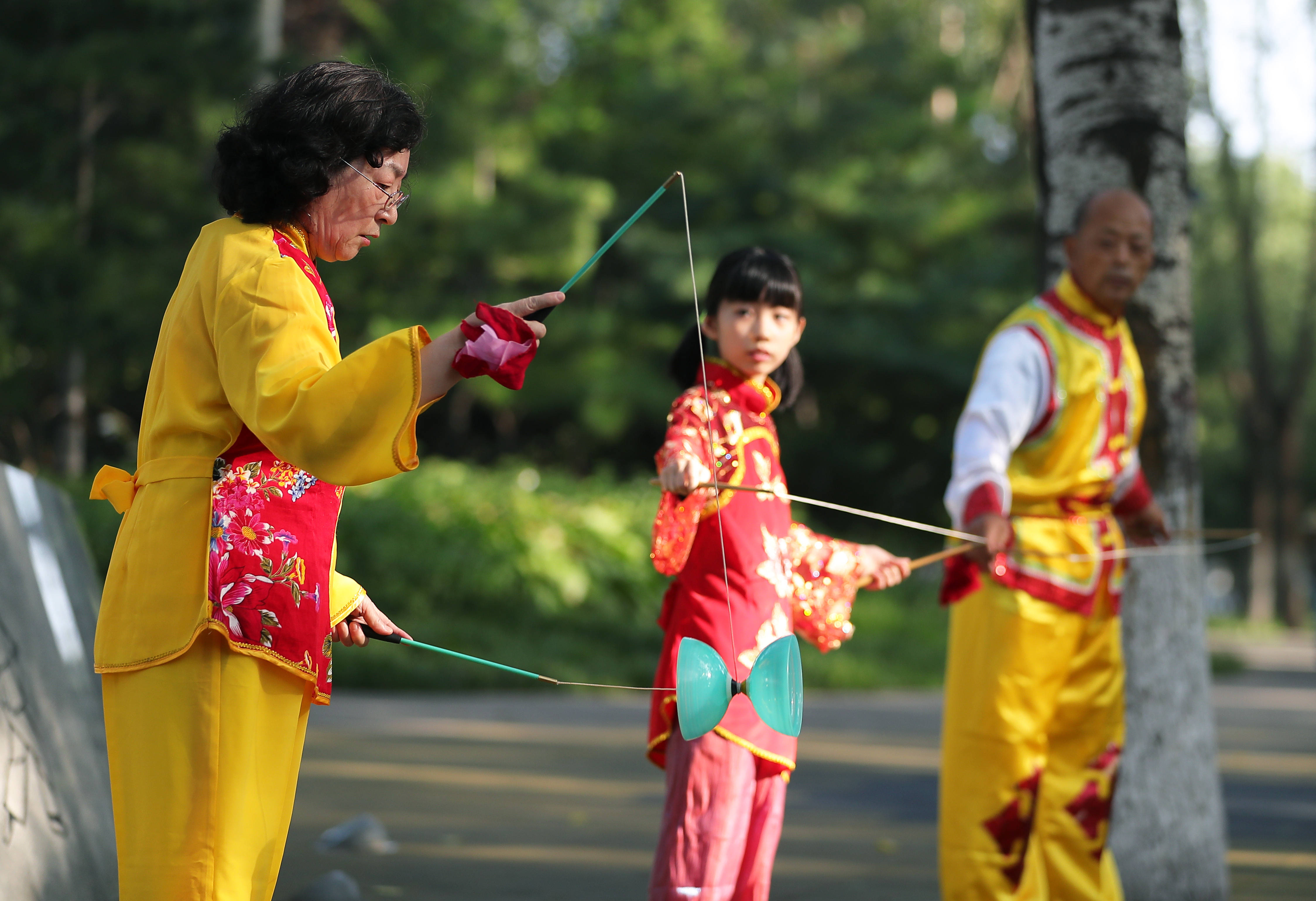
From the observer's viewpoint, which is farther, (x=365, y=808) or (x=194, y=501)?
(x=365, y=808)

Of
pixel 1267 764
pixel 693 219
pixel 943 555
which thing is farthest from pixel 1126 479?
pixel 693 219

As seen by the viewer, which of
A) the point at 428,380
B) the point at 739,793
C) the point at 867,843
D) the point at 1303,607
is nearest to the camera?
the point at 428,380

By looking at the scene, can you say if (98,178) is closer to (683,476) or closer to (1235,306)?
(683,476)

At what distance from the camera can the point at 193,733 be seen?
2143 mm

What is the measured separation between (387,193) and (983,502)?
191 centimetres

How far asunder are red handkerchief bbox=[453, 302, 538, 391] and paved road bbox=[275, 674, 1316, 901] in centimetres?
269

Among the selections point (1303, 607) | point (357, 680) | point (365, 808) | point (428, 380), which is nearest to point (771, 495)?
point (428, 380)

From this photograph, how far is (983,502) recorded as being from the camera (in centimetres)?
364

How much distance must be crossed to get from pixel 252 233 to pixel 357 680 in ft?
32.5

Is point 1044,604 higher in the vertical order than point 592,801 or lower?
higher

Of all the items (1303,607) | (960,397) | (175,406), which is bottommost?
(1303,607)

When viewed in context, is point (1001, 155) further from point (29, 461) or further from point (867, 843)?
point (867, 843)

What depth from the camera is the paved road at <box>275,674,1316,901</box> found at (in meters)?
4.87

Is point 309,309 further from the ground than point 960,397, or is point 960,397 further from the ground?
point 960,397
